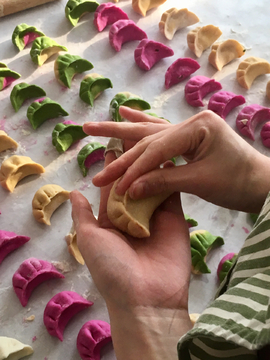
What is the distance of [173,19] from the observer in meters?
1.38

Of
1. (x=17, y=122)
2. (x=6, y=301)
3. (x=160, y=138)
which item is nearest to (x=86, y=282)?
(x=6, y=301)

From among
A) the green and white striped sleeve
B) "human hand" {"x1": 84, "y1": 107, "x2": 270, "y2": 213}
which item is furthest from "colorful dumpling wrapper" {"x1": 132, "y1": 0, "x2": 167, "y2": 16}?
the green and white striped sleeve

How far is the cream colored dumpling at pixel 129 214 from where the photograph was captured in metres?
0.69

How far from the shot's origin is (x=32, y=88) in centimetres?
117

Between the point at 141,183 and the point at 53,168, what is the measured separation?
0.48m

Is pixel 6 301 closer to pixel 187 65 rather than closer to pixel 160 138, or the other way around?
pixel 160 138

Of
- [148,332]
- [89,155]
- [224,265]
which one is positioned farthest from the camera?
[89,155]

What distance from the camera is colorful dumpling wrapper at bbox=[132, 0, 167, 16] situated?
1.41m

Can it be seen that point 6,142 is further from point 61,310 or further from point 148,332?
point 148,332

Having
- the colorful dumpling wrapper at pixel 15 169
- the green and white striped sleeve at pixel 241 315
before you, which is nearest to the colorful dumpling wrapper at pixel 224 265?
the green and white striped sleeve at pixel 241 315

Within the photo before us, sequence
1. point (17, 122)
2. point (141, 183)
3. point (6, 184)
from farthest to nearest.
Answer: point (17, 122) < point (6, 184) < point (141, 183)

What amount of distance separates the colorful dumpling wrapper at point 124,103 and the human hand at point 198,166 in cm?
42

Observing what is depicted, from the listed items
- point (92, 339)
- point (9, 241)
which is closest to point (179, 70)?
point (9, 241)

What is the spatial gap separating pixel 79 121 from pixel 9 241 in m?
0.46
